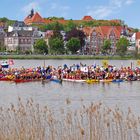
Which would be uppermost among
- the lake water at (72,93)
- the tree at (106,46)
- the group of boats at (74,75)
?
the tree at (106,46)

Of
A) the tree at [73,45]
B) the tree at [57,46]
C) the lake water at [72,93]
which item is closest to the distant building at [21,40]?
the tree at [57,46]

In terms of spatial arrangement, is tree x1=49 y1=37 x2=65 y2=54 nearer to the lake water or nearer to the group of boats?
the group of boats

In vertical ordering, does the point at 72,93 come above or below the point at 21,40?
below

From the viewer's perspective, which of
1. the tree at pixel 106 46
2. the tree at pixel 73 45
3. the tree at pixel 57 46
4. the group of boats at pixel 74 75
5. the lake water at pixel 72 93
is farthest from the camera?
the tree at pixel 106 46

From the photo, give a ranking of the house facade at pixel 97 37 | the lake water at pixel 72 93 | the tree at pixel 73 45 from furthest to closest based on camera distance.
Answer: the house facade at pixel 97 37
the tree at pixel 73 45
the lake water at pixel 72 93

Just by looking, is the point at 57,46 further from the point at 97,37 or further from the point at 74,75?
the point at 74,75

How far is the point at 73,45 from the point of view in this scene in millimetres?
127062

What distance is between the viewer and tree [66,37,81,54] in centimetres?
12556

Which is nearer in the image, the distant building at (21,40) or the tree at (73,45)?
the tree at (73,45)

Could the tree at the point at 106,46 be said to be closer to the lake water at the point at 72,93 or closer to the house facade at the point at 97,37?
the house facade at the point at 97,37

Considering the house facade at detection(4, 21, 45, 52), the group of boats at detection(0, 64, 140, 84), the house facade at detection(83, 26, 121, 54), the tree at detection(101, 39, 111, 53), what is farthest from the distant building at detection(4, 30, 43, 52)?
the group of boats at detection(0, 64, 140, 84)

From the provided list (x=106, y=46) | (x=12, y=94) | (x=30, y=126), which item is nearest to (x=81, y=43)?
(x=106, y=46)

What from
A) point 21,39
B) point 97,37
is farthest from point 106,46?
point 21,39

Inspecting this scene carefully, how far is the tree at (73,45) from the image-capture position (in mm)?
125562
